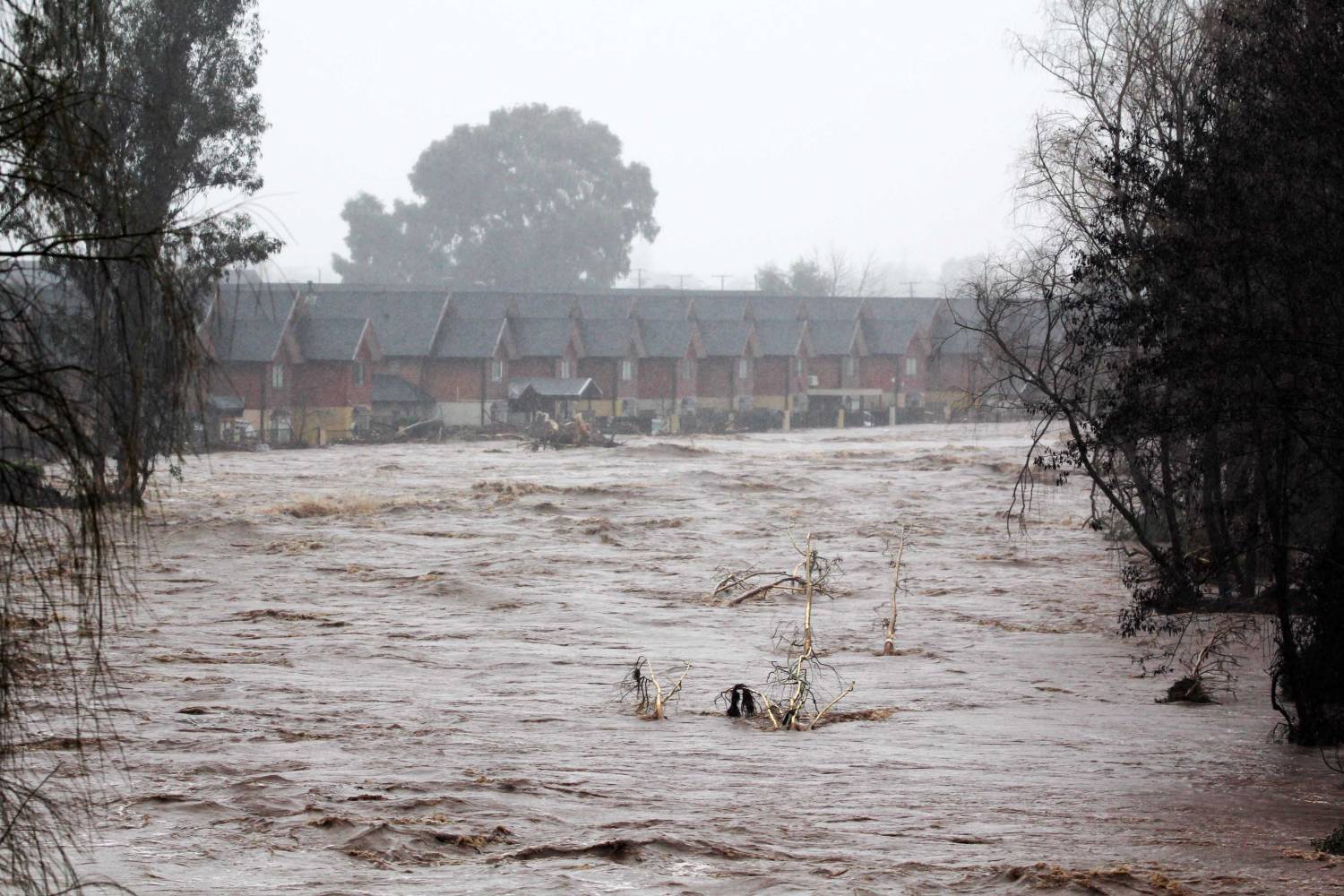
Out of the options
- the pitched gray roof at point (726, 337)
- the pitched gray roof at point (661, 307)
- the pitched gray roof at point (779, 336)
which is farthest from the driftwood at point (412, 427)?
the pitched gray roof at point (779, 336)

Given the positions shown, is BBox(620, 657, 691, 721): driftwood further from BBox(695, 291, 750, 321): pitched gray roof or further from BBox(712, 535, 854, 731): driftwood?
BBox(695, 291, 750, 321): pitched gray roof

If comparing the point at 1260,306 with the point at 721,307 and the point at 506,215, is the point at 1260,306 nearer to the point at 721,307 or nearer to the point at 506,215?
the point at 721,307

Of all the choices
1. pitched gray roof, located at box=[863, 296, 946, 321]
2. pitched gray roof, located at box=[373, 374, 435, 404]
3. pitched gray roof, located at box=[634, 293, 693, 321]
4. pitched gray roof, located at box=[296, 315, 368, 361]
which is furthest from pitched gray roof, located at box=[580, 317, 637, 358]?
pitched gray roof, located at box=[863, 296, 946, 321]

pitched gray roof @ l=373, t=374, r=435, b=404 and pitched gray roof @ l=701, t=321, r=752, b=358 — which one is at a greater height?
pitched gray roof @ l=701, t=321, r=752, b=358

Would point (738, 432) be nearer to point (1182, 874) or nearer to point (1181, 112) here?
point (1181, 112)

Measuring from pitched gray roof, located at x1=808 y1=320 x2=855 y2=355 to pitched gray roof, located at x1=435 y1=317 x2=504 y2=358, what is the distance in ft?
78.7

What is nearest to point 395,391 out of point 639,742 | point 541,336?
point 541,336

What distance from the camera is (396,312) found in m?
84.6

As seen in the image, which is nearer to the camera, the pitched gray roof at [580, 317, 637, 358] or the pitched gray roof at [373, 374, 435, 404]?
the pitched gray roof at [373, 374, 435, 404]

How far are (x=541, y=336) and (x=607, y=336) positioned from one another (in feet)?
15.8

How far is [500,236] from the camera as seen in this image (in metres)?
110

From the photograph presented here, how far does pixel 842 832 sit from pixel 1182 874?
2.81 meters

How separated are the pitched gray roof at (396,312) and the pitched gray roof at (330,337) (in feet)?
6.87

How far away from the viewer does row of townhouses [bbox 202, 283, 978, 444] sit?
243 ft
